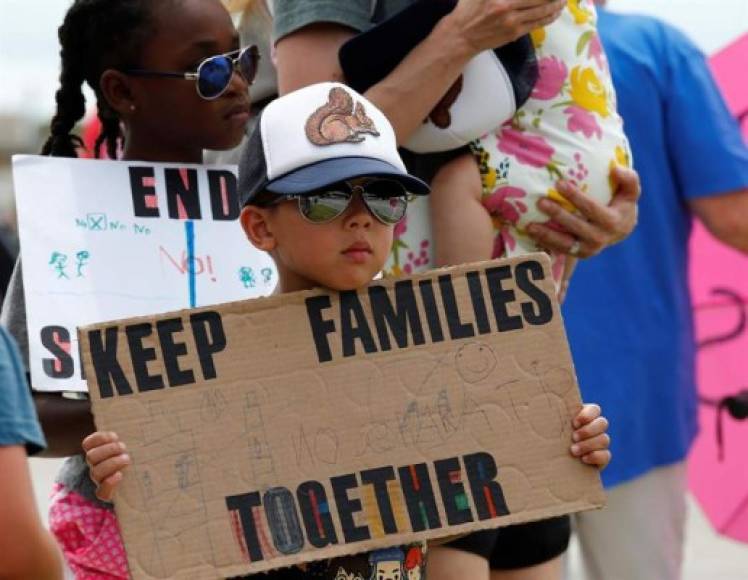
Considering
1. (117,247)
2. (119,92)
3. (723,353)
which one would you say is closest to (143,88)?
(119,92)

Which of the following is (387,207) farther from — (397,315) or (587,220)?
(587,220)

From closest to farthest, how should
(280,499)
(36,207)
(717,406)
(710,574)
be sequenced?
(280,499)
(36,207)
(717,406)
(710,574)

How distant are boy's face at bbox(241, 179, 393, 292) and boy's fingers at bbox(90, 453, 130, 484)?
1.56ft

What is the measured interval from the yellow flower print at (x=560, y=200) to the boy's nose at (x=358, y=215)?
771 mm

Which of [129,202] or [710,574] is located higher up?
[129,202]

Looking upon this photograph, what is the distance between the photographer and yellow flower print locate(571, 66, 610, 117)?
13.8 ft

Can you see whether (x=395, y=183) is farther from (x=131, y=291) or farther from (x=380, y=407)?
(x=131, y=291)

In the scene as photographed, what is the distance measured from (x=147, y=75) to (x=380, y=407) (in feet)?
3.36

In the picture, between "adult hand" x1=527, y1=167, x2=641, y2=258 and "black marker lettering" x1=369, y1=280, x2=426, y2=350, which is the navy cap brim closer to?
"black marker lettering" x1=369, y1=280, x2=426, y2=350

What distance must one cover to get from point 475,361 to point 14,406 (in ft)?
2.92

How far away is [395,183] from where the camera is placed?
3533 millimetres

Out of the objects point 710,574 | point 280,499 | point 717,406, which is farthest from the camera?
point 710,574

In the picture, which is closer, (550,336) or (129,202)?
(550,336)

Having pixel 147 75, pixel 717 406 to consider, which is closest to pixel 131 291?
pixel 147 75
